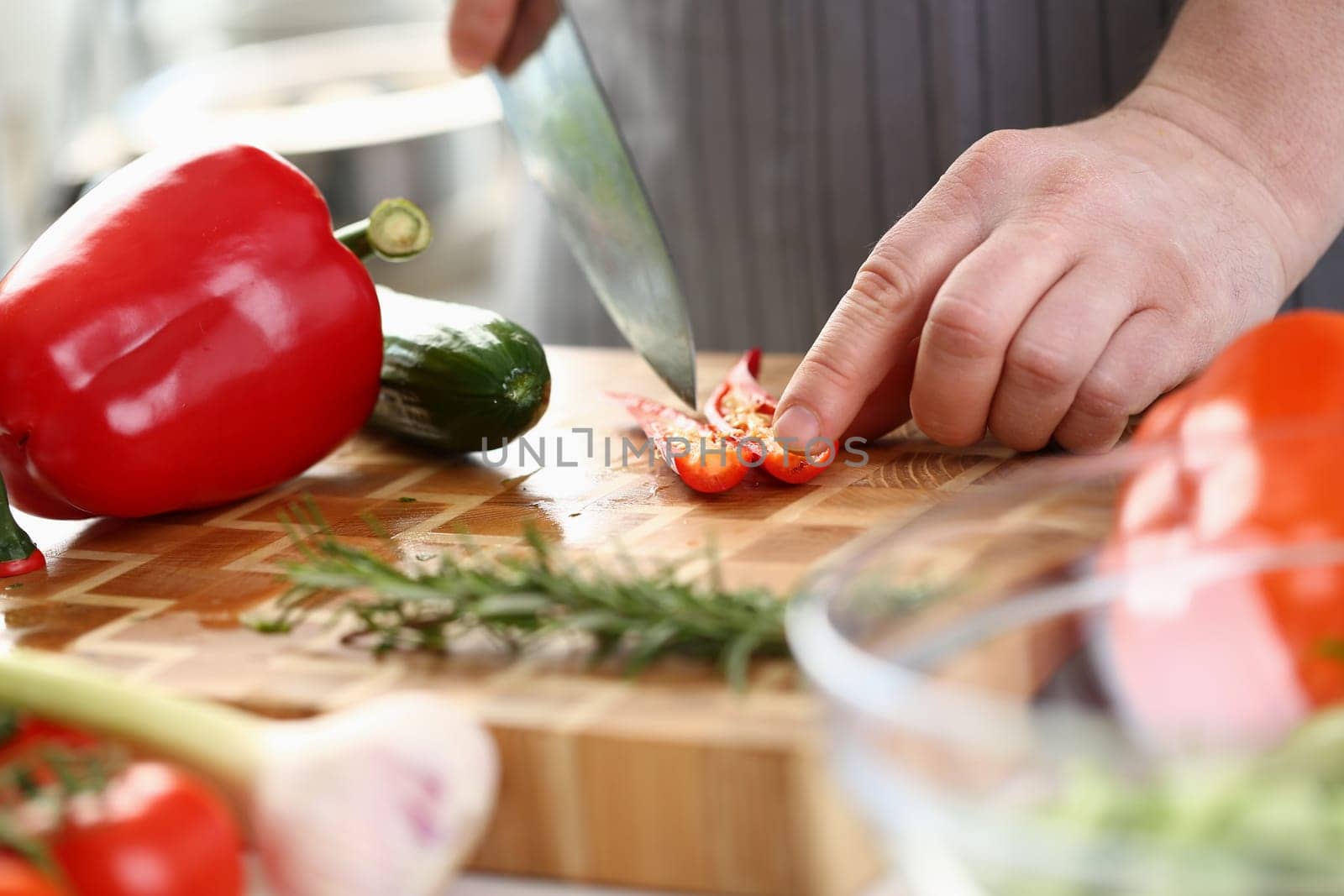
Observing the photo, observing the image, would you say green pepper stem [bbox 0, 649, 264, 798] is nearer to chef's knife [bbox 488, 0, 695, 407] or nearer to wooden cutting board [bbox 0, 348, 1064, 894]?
wooden cutting board [bbox 0, 348, 1064, 894]

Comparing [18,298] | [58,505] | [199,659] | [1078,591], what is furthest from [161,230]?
[1078,591]

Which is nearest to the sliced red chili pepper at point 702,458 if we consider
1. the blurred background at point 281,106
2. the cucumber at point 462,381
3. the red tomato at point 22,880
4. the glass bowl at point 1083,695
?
the cucumber at point 462,381

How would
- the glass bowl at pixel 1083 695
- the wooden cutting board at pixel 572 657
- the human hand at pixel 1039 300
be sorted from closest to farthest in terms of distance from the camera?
the glass bowl at pixel 1083 695, the wooden cutting board at pixel 572 657, the human hand at pixel 1039 300

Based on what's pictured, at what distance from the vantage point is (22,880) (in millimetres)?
571

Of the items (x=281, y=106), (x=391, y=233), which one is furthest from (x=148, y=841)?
(x=281, y=106)

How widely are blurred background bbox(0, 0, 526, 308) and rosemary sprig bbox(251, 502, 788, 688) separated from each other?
7.32ft

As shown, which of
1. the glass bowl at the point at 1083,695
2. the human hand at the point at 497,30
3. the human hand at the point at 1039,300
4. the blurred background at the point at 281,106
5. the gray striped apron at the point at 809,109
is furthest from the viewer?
the blurred background at the point at 281,106

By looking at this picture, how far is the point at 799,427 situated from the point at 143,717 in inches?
23.4

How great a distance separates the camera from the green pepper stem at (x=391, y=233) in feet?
4.57

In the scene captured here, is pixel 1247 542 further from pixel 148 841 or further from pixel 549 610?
pixel 148 841

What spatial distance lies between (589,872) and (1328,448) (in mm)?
422

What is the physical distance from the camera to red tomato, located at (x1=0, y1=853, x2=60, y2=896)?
1.85 feet

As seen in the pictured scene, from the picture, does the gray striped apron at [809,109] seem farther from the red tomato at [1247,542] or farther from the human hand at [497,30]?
the red tomato at [1247,542]

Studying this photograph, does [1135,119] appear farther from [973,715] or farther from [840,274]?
[973,715]
